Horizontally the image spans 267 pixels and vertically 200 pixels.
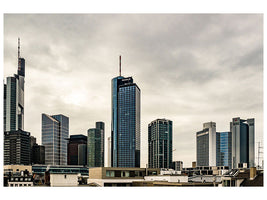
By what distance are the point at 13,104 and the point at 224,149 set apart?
119 meters

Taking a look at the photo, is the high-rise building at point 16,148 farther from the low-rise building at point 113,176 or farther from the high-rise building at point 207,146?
the low-rise building at point 113,176

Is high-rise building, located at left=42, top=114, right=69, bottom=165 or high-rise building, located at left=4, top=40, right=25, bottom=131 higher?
high-rise building, located at left=4, top=40, right=25, bottom=131

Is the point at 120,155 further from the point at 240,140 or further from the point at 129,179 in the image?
the point at 129,179

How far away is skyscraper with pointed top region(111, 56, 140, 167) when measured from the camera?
15750 cm

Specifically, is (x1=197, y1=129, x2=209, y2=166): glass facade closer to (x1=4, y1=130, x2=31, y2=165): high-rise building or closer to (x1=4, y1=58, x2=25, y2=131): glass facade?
(x1=4, y1=130, x2=31, y2=165): high-rise building

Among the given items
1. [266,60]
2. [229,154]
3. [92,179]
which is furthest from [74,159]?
[266,60]

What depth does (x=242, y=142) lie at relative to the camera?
17762cm

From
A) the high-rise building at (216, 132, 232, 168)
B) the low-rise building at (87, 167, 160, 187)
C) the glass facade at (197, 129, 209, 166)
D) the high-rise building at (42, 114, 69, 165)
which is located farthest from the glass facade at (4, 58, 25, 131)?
the low-rise building at (87, 167, 160, 187)

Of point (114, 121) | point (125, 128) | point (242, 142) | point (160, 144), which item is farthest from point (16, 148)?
point (242, 142)

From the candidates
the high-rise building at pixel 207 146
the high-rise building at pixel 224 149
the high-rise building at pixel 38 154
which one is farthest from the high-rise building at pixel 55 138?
the high-rise building at pixel 224 149

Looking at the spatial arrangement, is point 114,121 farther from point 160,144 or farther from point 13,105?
point 13,105

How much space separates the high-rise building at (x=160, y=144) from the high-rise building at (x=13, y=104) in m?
73.3

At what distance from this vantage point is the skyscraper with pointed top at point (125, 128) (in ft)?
517

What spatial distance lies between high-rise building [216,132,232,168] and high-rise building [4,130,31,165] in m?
100
